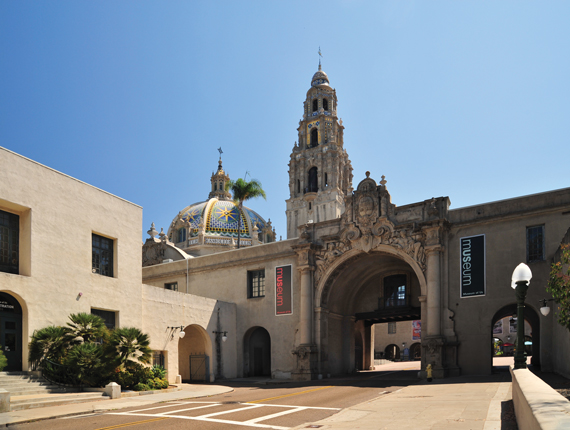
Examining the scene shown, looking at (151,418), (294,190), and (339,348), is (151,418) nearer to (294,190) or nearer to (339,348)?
(339,348)

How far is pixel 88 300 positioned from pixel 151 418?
10591mm

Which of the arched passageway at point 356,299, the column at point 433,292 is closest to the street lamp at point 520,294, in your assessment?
the column at point 433,292

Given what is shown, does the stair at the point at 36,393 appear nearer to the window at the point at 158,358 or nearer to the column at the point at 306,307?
the window at the point at 158,358

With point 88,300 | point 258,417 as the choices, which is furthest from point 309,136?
Result: point 258,417

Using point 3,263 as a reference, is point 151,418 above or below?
below

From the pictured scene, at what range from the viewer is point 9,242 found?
70.4ft

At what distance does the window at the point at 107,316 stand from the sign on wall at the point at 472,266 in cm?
1805

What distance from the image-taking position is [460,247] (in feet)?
93.4

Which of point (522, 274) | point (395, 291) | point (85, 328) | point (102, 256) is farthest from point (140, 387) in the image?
point (395, 291)

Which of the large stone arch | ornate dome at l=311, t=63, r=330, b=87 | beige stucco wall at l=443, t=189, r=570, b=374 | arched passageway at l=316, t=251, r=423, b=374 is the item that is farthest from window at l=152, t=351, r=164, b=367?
ornate dome at l=311, t=63, r=330, b=87

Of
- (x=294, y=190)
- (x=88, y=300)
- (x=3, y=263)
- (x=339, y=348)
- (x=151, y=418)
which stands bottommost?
(x=339, y=348)

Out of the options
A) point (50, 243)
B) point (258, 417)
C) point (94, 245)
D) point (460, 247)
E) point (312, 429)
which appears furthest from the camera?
point (460, 247)

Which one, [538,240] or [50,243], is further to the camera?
[538,240]

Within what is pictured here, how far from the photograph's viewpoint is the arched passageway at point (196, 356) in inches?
1282
